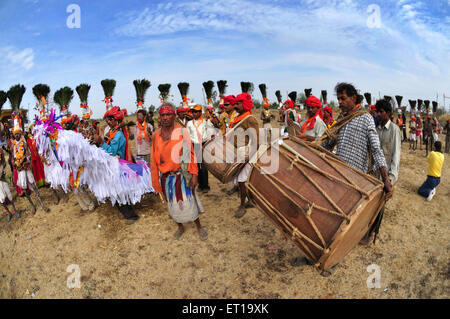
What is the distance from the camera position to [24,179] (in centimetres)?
525

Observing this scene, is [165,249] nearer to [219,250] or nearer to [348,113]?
[219,250]

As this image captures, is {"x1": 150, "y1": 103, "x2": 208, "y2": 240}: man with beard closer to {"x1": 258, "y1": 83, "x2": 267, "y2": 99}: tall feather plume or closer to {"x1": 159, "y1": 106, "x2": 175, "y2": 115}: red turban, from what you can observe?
{"x1": 159, "y1": 106, "x2": 175, "y2": 115}: red turban

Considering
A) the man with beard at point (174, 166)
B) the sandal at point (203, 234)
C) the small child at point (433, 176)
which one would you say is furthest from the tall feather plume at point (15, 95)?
the small child at point (433, 176)

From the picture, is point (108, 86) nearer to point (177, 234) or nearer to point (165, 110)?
point (165, 110)

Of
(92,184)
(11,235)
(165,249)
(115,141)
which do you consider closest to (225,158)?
(165,249)

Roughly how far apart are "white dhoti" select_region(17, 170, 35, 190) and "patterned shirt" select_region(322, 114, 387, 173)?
582 cm

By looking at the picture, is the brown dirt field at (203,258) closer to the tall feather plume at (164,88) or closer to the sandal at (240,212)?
the sandal at (240,212)

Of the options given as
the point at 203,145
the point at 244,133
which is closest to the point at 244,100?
the point at 244,133

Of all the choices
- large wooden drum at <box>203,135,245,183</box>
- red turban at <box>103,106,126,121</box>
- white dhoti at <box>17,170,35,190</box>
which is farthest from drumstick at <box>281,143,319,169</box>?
white dhoti at <box>17,170,35,190</box>

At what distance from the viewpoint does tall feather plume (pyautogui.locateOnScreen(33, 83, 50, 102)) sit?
20.9 feet

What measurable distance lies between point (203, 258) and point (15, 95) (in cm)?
617

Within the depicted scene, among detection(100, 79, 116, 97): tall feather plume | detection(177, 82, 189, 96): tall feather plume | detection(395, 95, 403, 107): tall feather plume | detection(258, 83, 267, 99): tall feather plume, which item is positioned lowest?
detection(395, 95, 403, 107): tall feather plume

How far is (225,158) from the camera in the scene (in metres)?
3.89

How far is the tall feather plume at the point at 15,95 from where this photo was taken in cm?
632
